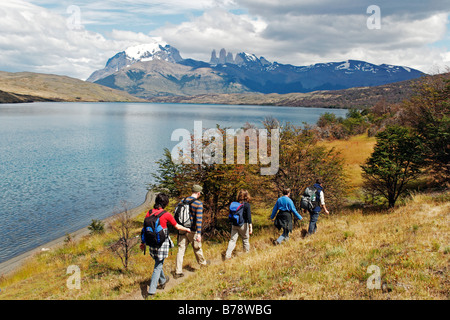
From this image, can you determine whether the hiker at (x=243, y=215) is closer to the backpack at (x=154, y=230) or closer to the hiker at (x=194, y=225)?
the hiker at (x=194, y=225)

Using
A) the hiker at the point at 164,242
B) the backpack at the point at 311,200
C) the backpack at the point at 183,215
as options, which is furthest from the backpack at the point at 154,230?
the backpack at the point at 311,200

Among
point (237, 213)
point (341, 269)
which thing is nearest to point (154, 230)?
point (237, 213)

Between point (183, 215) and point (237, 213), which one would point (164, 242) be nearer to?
point (183, 215)

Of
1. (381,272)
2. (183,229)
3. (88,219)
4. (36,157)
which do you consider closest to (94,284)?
(183,229)

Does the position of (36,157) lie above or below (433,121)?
below

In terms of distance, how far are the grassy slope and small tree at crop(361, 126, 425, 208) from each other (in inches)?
351

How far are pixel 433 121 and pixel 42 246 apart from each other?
33.6 metres

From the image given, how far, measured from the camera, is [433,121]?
25.0 metres

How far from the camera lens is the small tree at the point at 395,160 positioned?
22.8 meters

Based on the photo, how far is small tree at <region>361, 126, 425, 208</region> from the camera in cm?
2277

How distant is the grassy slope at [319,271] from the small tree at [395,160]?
8.90m

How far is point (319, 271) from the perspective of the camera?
8398 mm

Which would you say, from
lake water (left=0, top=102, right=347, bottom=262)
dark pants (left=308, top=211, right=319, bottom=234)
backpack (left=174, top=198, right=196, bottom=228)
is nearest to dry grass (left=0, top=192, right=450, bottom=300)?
dark pants (left=308, top=211, right=319, bottom=234)
